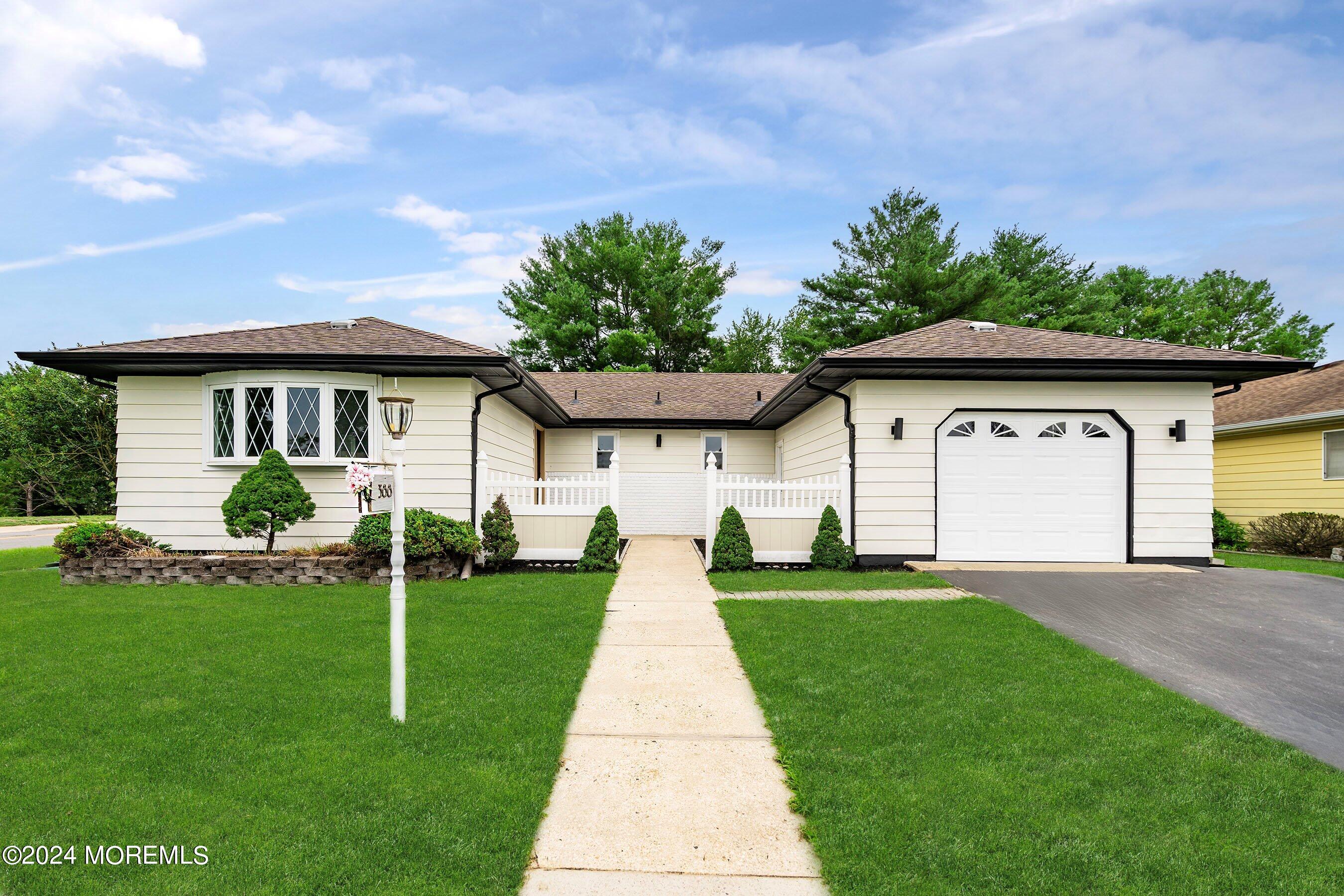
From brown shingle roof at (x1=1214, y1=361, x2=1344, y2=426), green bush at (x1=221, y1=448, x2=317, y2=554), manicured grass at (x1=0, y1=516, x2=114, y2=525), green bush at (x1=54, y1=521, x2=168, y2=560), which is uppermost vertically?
brown shingle roof at (x1=1214, y1=361, x2=1344, y2=426)

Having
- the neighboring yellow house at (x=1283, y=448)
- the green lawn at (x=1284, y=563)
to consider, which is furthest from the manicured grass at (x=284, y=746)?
the neighboring yellow house at (x=1283, y=448)

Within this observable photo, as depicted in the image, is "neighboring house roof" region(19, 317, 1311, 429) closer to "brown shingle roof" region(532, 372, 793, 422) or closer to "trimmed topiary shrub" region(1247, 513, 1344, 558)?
"trimmed topiary shrub" region(1247, 513, 1344, 558)

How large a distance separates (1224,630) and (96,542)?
518 inches

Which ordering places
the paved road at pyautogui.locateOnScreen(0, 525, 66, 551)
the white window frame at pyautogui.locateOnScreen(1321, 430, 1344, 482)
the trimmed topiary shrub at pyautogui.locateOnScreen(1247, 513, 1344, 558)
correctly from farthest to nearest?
the paved road at pyautogui.locateOnScreen(0, 525, 66, 551) < the white window frame at pyautogui.locateOnScreen(1321, 430, 1344, 482) < the trimmed topiary shrub at pyautogui.locateOnScreen(1247, 513, 1344, 558)

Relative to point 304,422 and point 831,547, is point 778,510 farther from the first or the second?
point 304,422

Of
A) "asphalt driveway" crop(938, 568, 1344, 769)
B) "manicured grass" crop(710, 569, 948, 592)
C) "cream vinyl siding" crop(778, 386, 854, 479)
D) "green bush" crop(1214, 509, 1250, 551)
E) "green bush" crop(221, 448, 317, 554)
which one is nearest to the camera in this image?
"asphalt driveway" crop(938, 568, 1344, 769)

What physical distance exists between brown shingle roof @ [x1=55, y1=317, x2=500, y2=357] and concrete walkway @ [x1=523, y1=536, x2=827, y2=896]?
580cm

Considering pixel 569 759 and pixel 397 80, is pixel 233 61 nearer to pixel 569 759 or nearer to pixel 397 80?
pixel 397 80

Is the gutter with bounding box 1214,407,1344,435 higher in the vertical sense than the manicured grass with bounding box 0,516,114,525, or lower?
higher

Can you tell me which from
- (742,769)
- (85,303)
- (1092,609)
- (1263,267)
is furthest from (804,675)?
(1263,267)

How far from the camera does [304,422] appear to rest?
903cm

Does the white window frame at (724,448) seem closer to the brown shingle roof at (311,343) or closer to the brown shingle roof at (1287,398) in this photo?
the brown shingle roof at (311,343)

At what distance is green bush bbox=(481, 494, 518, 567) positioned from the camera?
360 inches
